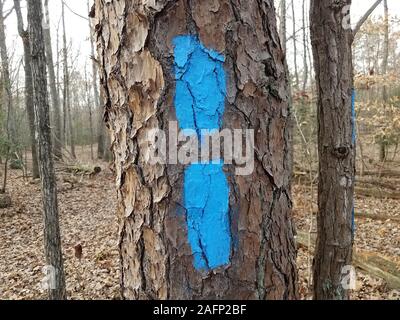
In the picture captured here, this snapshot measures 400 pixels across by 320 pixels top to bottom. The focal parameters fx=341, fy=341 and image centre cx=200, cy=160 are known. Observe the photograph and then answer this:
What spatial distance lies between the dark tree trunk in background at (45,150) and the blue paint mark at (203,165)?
9.86 feet

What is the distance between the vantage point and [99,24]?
100cm

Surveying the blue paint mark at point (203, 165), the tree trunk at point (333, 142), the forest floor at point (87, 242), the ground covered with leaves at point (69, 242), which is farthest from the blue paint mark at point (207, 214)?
the ground covered with leaves at point (69, 242)

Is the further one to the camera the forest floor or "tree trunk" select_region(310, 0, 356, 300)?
the forest floor

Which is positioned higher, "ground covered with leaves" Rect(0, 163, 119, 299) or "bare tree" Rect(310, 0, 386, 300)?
"bare tree" Rect(310, 0, 386, 300)

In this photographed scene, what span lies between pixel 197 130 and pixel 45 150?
306 cm

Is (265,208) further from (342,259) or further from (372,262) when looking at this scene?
(372,262)

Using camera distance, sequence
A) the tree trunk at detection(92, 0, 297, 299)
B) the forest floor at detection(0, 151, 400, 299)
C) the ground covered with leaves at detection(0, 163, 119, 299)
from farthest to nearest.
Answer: the ground covered with leaves at detection(0, 163, 119, 299) → the forest floor at detection(0, 151, 400, 299) → the tree trunk at detection(92, 0, 297, 299)

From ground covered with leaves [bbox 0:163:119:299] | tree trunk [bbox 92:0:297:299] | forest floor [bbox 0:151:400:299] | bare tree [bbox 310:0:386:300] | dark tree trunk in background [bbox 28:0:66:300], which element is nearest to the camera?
tree trunk [bbox 92:0:297:299]

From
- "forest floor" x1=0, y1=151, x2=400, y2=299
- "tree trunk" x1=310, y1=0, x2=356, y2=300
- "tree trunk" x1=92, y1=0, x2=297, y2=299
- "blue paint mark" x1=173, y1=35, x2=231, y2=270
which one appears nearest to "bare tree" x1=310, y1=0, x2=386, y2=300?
"tree trunk" x1=310, y1=0, x2=356, y2=300

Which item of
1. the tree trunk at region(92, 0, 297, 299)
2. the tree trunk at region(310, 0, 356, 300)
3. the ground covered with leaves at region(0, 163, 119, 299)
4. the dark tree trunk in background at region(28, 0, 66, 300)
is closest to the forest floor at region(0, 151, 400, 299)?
the ground covered with leaves at region(0, 163, 119, 299)

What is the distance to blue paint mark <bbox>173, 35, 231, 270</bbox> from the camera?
0.88m

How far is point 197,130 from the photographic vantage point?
0.89 meters

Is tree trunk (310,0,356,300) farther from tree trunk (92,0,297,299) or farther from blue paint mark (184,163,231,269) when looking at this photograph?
blue paint mark (184,163,231,269)
